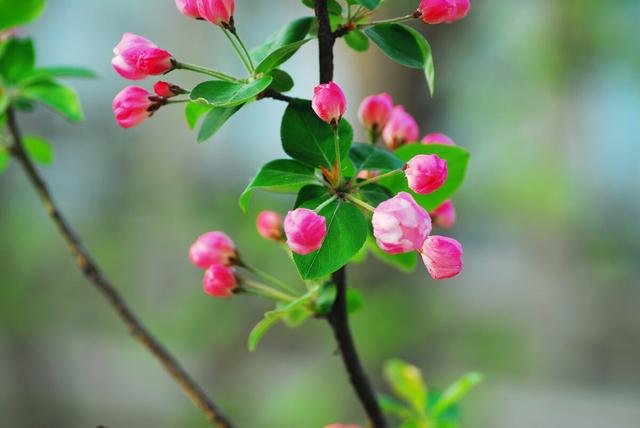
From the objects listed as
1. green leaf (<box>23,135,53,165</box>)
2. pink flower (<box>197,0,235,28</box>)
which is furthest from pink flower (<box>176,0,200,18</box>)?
green leaf (<box>23,135,53,165</box>)

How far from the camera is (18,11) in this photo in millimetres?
660

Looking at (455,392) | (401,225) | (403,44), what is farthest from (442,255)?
(455,392)

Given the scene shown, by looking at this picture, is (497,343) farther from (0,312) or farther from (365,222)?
(365,222)

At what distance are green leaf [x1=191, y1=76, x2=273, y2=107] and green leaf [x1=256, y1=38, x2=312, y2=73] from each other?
0.04 feet

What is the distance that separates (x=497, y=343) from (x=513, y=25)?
187cm

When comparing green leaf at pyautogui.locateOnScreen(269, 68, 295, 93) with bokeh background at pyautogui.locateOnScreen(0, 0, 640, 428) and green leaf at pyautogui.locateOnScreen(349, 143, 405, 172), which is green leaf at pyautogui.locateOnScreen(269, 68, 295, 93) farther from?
bokeh background at pyautogui.locateOnScreen(0, 0, 640, 428)

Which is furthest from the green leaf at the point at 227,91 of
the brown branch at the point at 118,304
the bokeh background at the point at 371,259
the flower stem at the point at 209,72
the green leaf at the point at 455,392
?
the bokeh background at the point at 371,259

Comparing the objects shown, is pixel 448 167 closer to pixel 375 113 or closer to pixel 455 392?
pixel 375 113

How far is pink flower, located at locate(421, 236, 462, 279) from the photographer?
40 cm

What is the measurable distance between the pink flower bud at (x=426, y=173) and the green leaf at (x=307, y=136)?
5cm

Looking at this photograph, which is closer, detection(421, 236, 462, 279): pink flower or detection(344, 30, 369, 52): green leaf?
detection(421, 236, 462, 279): pink flower

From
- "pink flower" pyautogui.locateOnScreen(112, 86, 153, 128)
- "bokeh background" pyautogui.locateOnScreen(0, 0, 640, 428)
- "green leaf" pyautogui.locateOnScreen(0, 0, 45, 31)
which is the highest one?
"green leaf" pyautogui.locateOnScreen(0, 0, 45, 31)

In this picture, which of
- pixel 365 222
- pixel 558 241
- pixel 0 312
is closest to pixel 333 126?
pixel 365 222

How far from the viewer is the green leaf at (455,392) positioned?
65 centimetres
